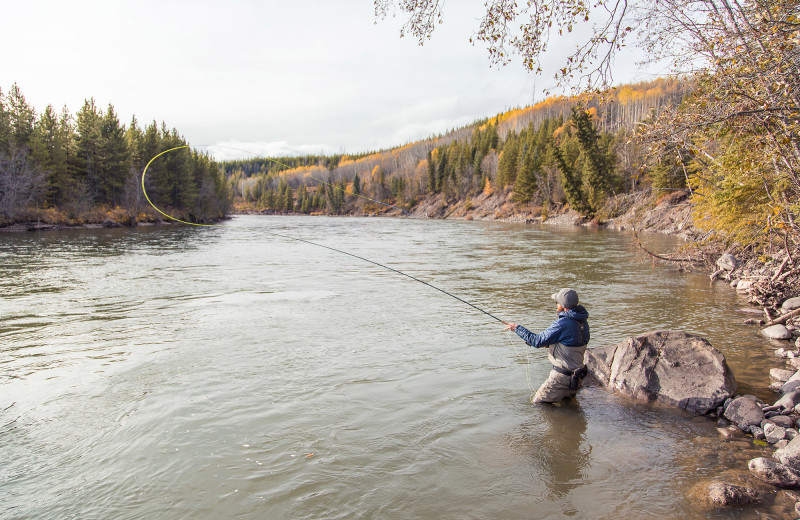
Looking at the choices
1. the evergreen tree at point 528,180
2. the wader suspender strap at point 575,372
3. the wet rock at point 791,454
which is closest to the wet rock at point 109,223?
the wader suspender strap at point 575,372

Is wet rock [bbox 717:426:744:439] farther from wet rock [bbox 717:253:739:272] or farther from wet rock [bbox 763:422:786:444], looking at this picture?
wet rock [bbox 717:253:739:272]

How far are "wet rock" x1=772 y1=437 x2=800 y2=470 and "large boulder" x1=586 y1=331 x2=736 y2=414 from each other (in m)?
1.53

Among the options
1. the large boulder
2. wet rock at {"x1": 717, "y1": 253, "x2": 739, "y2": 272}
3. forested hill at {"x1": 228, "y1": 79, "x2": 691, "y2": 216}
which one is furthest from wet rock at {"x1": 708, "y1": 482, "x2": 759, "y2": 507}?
wet rock at {"x1": 717, "y1": 253, "x2": 739, "y2": 272}

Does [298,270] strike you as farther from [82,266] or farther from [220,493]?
[220,493]

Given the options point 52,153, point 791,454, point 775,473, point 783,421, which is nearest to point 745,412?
point 783,421

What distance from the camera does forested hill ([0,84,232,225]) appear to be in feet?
154

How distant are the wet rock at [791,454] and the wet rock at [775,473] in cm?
6

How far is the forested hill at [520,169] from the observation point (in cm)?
5888

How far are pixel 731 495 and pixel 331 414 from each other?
467 cm

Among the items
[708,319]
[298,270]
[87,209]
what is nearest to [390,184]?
[87,209]

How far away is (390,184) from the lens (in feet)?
477

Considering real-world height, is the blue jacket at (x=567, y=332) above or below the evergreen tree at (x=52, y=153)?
below

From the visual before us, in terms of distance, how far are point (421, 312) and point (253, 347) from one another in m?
4.96

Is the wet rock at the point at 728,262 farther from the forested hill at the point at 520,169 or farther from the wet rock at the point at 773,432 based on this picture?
the wet rock at the point at 773,432
